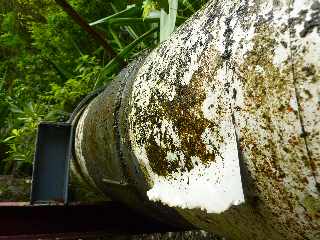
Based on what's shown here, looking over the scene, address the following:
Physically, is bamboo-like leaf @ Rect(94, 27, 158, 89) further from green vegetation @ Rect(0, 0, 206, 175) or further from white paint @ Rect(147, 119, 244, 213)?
white paint @ Rect(147, 119, 244, 213)

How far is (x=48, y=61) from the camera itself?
4562 millimetres

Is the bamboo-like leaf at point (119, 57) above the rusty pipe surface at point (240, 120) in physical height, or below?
above

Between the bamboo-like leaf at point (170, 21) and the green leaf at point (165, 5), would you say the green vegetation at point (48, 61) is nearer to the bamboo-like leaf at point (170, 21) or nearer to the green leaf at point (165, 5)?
the green leaf at point (165, 5)

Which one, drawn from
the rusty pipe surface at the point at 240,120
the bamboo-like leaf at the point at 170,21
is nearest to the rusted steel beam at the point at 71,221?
the bamboo-like leaf at the point at 170,21

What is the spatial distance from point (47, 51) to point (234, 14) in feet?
13.1

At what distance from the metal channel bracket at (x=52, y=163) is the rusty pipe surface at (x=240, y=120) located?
1.14 m

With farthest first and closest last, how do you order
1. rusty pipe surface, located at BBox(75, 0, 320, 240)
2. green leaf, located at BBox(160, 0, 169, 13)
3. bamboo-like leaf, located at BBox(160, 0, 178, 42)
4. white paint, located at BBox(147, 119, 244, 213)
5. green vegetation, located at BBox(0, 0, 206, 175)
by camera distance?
green vegetation, located at BBox(0, 0, 206, 175), green leaf, located at BBox(160, 0, 169, 13), bamboo-like leaf, located at BBox(160, 0, 178, 42), white paint, located at BBox(147, 119, 244, 213), rusty pipe surface, located at BBox(75, 0, 320, 240)

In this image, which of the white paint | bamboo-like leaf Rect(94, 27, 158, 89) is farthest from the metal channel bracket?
the white paint

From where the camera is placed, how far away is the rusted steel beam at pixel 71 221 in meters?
2.06

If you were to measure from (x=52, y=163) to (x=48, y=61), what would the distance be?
2.52 meters

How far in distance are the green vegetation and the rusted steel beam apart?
103 cm

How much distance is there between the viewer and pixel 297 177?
64 centimetres

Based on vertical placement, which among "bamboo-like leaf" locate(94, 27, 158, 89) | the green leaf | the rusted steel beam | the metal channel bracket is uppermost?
"bamboo-like leaf" locate(94, 27, 158, 89)

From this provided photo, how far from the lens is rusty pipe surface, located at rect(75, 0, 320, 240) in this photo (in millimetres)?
625
